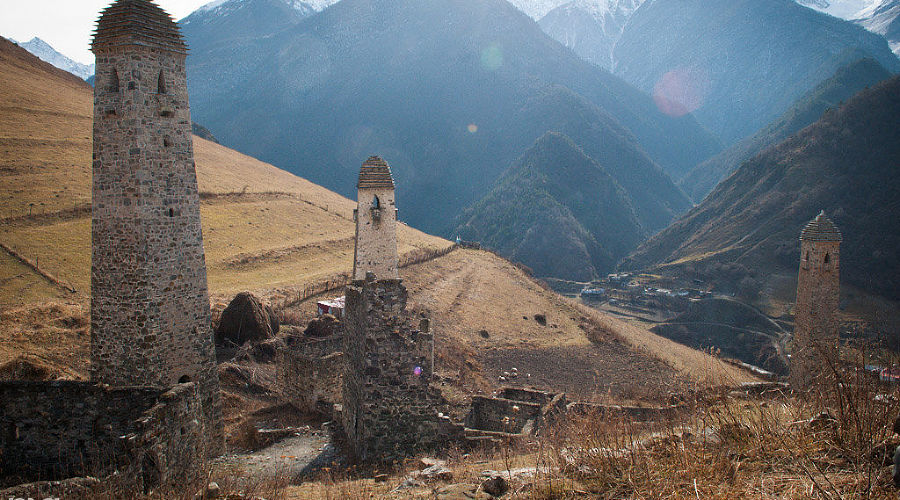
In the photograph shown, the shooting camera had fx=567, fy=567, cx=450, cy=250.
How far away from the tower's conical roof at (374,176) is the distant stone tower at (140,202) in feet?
23.2

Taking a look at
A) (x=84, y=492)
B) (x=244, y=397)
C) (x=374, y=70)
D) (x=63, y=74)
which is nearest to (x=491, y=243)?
(x=63, y=74)

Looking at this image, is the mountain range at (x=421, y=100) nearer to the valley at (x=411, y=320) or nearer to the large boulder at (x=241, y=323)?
the valley at (x=411, y=320)

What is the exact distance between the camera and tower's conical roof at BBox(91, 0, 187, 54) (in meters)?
9.73

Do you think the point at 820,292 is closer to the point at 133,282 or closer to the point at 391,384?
the point at 391,384

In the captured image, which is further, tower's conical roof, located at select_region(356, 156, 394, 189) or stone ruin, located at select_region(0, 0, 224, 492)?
tower's conical roof, located at select_region(356, 156, 394, 189)

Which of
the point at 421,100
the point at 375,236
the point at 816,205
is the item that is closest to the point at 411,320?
the point at 375,236

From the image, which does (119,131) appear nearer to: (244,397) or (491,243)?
(244,397)

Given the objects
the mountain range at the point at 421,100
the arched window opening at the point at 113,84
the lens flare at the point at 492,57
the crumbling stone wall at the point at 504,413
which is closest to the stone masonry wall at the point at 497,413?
the crumbling stone wall at the point at 504,413

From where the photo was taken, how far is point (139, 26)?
979cm

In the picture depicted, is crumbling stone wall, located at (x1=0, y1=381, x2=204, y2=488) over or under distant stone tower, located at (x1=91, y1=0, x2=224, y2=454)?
under

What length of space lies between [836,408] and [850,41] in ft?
729

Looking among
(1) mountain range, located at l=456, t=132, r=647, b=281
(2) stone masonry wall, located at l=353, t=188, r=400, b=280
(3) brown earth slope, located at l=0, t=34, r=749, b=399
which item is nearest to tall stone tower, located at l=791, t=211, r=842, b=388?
(3) brown earth slope, located at l=0, t=34, r=749, b=399

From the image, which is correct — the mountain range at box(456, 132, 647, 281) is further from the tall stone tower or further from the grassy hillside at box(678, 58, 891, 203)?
the tall stone tower

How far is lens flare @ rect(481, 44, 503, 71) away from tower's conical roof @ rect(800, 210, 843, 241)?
156m
